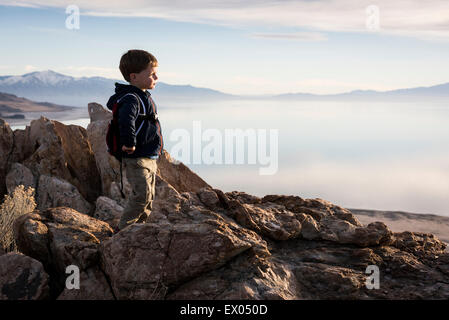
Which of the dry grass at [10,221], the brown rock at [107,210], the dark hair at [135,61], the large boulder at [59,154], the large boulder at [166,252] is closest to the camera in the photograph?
the large boulder at [166,252]

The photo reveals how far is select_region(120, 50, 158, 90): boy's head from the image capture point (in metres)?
5.77

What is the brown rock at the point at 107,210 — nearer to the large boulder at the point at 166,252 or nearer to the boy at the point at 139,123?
the boy at the point at 139,123

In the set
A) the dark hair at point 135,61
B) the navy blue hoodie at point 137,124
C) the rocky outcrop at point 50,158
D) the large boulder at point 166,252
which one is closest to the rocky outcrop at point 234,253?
the large boulder at point 166,252

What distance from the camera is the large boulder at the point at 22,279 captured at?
194 inches

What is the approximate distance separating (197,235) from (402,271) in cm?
254

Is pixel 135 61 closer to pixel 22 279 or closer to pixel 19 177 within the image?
pixel 22 279

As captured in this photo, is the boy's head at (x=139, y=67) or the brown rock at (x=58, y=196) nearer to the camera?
the boy's head at (x=139, y=67)

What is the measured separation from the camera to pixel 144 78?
230 inches

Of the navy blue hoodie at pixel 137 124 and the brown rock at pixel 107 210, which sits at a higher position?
the navy blue hoodie at pixel 137 124

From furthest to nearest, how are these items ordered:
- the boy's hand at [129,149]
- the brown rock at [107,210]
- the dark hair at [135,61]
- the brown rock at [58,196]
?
the brown rock at [58,196] < the brown rock at [107,210] < the dark hair at [135,61] < the boy's hand at [129,149]

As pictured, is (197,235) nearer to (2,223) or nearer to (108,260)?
(108,260)

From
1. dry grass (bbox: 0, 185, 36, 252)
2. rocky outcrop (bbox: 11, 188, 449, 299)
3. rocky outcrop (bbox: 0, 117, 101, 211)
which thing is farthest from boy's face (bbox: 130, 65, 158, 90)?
rocky outcrop (bbox: 0, 117, 101, 211)

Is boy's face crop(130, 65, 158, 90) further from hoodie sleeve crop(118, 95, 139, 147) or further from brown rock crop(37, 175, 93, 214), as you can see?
brown rock crop(37, 175, 93, 214)

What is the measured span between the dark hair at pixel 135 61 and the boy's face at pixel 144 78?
51 mm
